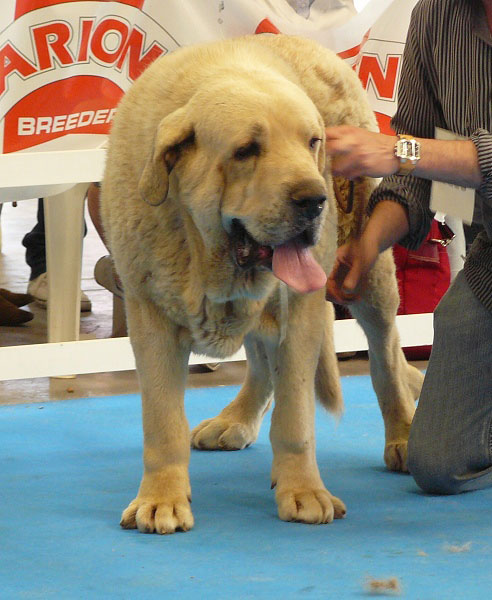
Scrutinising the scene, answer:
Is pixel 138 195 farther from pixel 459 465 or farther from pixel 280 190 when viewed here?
pixel 459 465

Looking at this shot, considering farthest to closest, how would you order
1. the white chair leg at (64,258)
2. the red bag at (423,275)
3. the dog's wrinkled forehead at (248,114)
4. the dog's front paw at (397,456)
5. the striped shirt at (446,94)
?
the red bag at (423,275) < the white chair leg at (64,258) < the dog's front paw at (397,456) < the striped shirt at (446,94) < the dog's wrinkled forehead at (248,114)

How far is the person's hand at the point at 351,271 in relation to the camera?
261 cm

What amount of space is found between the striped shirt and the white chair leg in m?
1.64

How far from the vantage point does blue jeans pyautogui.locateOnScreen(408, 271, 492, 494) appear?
8.54 feet

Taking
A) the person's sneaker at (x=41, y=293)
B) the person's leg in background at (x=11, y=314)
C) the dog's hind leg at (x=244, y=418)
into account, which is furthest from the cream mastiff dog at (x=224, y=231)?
the person's sneaker at (x=41, y=293)

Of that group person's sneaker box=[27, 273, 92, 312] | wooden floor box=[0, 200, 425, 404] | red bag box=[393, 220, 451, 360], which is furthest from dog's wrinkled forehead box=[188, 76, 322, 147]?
person's sneaker box=[27, 273, 92, 312]

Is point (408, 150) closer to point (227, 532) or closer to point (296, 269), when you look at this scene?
point (296, 269)

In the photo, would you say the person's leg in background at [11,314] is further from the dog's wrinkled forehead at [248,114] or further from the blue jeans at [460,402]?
the dog's wrinkled forehead at [248,114]

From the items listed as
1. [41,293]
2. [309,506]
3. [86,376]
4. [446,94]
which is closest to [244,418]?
[309,506]

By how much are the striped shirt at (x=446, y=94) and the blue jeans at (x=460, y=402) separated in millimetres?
77

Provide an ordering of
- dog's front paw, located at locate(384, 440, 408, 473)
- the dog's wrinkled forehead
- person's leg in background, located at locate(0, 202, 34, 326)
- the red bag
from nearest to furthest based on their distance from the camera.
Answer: the dog's wrinkled forehead
dog's front paw, located at locate(384, 440, 408, 473)
the red bag
person's leg in background, located at locate(0, 202, 34, 326)

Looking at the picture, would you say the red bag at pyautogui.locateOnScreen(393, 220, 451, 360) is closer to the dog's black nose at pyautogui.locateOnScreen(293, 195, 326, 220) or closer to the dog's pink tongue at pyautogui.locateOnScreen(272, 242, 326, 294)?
the dog's pink tongue at pyautogui.locateOnScreen(272, 242, 326, 294)

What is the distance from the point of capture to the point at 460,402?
2.65m

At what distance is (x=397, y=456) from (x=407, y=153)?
2.97ft
